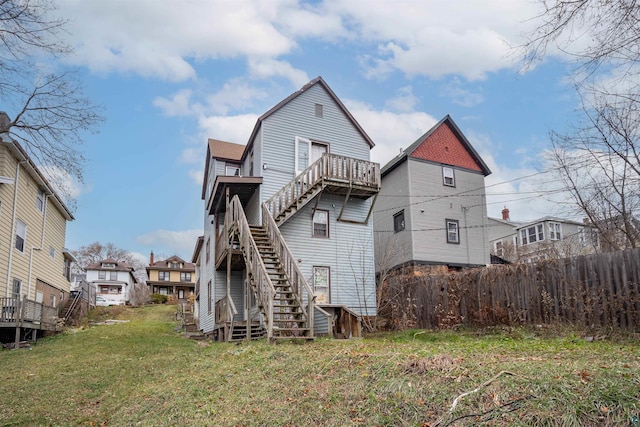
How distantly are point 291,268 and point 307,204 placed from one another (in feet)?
19.7

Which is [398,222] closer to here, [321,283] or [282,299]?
[321,283]

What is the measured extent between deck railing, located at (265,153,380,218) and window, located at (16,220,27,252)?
35.3ft

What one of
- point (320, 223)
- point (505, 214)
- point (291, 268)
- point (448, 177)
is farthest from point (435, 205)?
point (505, 214)

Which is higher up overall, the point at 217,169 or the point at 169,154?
the point at 217,169

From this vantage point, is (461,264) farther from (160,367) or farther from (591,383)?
(591,383)

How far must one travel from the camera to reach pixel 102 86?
1227 centimetres

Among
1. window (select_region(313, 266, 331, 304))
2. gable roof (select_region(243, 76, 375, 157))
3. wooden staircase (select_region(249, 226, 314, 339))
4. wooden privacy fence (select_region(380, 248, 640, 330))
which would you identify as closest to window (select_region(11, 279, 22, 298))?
wooden staircase (select_region(249, 226, 314, 339))

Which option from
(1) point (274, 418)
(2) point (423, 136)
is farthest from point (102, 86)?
(2) point (423, 136)

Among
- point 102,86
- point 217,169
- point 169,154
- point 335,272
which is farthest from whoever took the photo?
point 217,169

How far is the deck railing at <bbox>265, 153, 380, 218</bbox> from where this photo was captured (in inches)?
726

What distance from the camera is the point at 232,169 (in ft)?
77.7

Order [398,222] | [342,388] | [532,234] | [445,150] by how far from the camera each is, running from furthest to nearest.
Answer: [532,234], [445,150], [398,222], [342,388]

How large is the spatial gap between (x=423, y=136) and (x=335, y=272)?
10.6 m

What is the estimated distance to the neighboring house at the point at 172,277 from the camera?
66812 millimetres
